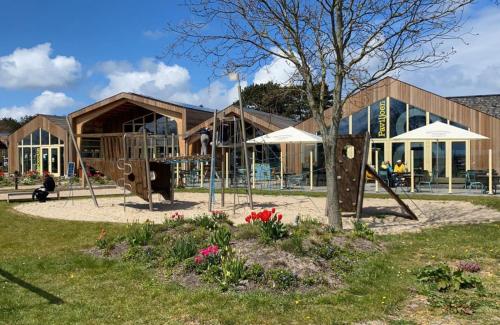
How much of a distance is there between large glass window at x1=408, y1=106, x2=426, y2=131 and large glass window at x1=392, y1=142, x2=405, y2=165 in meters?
0.97

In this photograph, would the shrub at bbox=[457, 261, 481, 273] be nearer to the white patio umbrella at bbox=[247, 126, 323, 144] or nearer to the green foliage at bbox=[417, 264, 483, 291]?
the green foliage at bbox=[417, 264, 483, 291]

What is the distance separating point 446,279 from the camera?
5578mm

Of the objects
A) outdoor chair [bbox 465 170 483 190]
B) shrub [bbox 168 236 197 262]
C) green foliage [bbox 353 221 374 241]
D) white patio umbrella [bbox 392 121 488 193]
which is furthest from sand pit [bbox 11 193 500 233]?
outdoor chair [bbox 465 170 483 190]

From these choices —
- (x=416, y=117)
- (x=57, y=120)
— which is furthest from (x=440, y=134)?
(x=57, y=120)

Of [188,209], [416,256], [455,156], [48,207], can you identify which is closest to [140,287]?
[416,256]

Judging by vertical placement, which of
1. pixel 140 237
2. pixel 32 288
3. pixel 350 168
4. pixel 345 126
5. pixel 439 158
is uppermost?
pixel 345 126

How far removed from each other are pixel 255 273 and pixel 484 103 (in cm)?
2301

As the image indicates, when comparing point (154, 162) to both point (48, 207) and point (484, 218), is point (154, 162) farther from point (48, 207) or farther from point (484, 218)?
point (484, 218)

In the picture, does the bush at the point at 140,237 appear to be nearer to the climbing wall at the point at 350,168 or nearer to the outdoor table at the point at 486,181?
the climbing wall at the point at 350,168

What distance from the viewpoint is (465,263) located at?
657cm

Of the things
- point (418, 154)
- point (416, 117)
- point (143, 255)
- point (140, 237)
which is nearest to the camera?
point (143, 255)

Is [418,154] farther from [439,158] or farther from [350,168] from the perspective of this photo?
[350,168]

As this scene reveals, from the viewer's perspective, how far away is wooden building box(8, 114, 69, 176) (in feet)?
118

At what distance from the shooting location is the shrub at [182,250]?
247 inches
